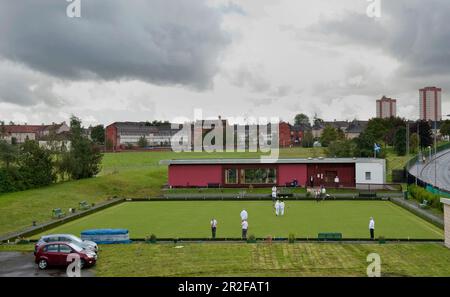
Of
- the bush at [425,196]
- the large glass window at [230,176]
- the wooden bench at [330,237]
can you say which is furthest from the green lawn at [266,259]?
the large glass window at [230,176]

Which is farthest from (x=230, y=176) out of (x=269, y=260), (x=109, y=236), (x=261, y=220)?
(x=269, y=260)

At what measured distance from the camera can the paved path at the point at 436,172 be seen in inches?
2183

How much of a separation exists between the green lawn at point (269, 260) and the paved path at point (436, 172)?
29773mm

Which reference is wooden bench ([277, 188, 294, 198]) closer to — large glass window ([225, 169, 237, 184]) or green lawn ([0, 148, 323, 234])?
large glass window ([225, 169, 237, 184])

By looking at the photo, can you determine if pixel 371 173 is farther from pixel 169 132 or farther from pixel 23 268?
pixel 169 132

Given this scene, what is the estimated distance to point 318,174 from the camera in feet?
174

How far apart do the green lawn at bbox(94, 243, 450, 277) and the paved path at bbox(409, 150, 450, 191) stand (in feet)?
97.7

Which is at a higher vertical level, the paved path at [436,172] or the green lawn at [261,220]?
the paved path at [436,172]

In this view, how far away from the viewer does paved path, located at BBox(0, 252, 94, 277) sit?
60.1ft

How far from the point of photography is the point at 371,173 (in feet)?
167

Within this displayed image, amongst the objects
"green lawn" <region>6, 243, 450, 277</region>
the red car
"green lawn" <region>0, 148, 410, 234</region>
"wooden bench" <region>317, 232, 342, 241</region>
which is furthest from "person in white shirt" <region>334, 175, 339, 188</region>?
the red car

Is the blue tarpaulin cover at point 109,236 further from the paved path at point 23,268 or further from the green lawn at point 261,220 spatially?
the paved path at point 23,268

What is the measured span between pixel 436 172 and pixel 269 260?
54439mm
